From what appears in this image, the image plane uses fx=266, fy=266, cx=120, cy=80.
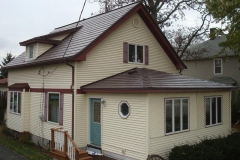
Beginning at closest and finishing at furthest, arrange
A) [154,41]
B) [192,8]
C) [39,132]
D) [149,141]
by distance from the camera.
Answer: [149,141], [39,132], [154,41], [192,8]

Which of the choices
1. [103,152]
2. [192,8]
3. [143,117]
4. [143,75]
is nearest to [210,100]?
[143,75]

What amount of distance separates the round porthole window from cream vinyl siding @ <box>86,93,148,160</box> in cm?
14

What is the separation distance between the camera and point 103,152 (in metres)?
11.5

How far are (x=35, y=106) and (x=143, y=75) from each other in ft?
22.7

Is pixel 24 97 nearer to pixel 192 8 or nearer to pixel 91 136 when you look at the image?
pixel 91 136

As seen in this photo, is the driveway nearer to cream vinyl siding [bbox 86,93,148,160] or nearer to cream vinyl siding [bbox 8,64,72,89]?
cream vinyl siding [bbox 8,64,72,89]

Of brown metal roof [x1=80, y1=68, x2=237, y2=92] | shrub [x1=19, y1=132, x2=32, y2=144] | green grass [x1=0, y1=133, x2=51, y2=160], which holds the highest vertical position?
brown metal roof [x1=80, y1=68, x2=237, y2=92]

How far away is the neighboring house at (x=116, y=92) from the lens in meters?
10.3

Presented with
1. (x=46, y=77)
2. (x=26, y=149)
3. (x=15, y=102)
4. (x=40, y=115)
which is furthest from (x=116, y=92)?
(x=15, y=102)

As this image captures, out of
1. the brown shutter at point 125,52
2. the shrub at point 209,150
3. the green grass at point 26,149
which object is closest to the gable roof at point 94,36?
the brown shutter at point 125,52

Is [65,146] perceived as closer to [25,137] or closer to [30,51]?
[25,137]

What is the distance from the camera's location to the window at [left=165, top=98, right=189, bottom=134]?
10.8m

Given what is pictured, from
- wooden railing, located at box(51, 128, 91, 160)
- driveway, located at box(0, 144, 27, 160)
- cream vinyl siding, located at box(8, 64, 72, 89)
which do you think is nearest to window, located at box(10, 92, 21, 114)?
cream vinyl siding, located at box(8, 64, 72, 89)

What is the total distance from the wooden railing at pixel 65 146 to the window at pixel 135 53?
562 centimetres
